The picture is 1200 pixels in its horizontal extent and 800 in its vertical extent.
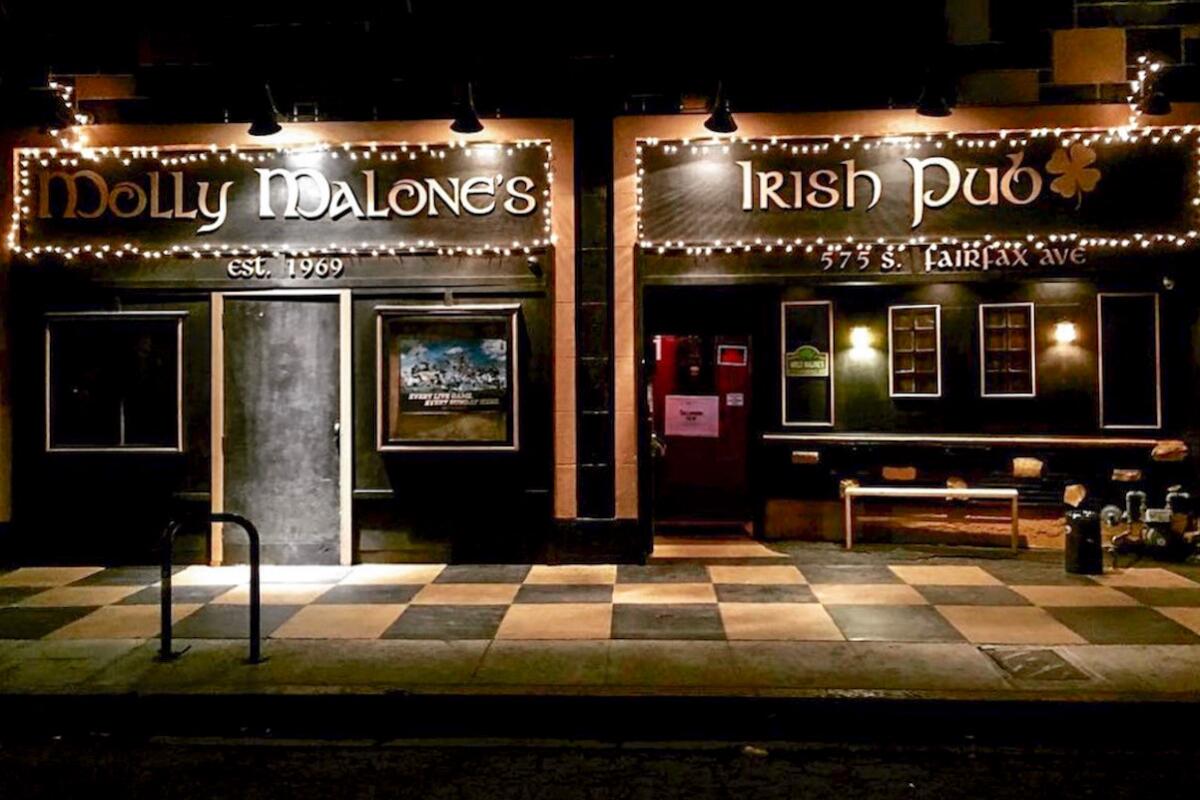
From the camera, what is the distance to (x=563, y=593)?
27.2 feet

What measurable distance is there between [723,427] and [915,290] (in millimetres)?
2644

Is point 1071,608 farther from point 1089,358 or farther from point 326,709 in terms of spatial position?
point 326,709

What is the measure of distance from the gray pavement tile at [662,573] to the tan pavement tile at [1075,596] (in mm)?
2689

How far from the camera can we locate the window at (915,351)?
10203 mm

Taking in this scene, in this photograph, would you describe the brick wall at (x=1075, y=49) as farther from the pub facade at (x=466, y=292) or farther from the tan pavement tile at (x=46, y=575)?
the tan pavement tile at (x=46, y=575)

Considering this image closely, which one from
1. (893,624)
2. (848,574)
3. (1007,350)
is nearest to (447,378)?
(848,574)

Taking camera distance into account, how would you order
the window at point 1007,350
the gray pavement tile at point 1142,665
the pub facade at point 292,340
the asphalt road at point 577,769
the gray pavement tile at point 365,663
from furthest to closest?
the window at point 1007,350 → the pub facade at point 292,340 → the gray pavement tile at point 365,663 → the gray pavement tile at point 1142,665 → the asphalt road at point 577,769

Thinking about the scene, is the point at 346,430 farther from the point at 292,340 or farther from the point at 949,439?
the point at 949,439

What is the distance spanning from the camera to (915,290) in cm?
1024

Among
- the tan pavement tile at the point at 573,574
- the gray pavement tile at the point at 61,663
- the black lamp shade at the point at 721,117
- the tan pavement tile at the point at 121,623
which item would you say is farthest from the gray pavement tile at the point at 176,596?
the black lamp shade at the point at 721,117

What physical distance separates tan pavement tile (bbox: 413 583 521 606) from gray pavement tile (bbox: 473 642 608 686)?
4.24 ft

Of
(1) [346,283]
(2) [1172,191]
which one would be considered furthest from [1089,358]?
(1) [346,283]

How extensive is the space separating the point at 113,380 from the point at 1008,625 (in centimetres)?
842

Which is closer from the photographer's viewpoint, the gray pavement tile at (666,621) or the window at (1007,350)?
the gray pavement tile at (666,621)
